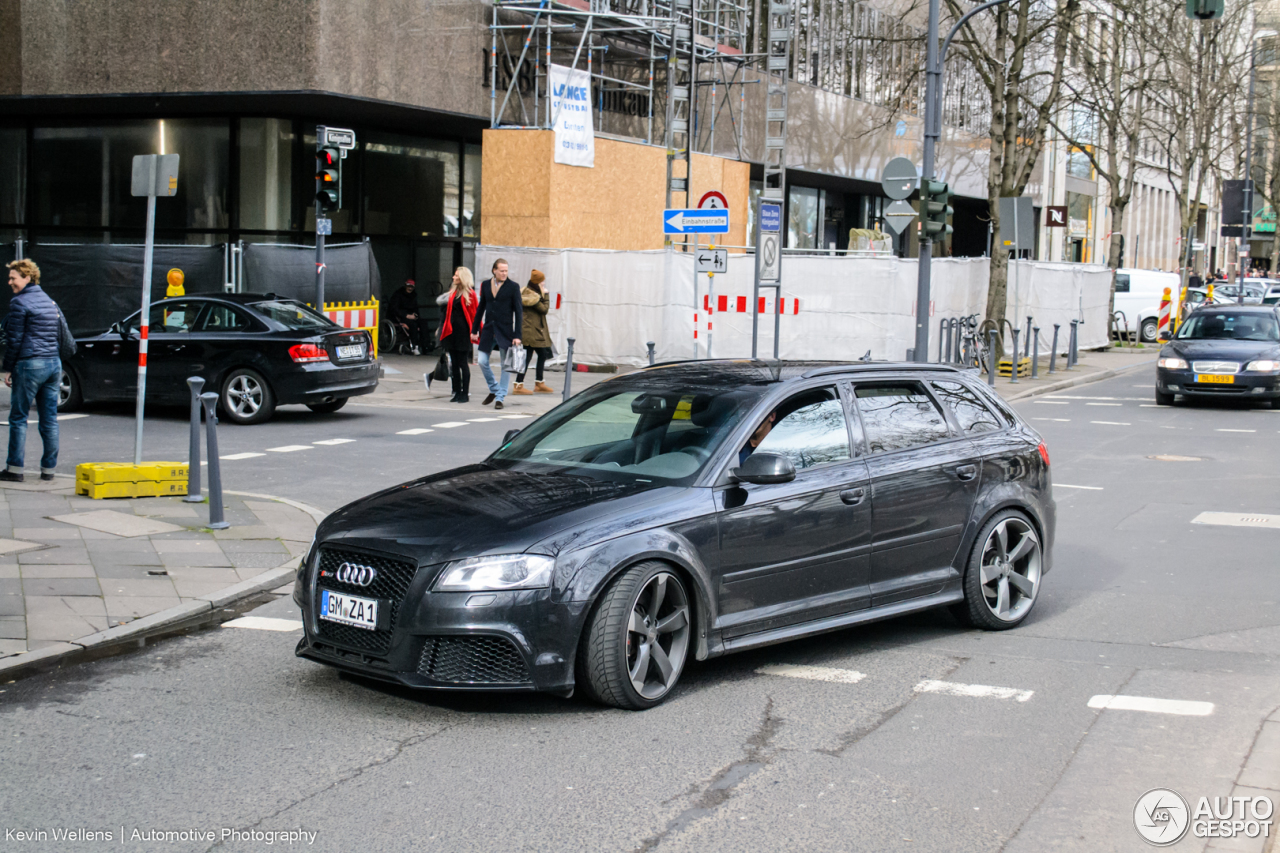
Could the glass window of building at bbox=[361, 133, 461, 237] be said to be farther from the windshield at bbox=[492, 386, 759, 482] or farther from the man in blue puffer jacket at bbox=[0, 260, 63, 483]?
the windshield at bbox=[492, 386, 759, 482]

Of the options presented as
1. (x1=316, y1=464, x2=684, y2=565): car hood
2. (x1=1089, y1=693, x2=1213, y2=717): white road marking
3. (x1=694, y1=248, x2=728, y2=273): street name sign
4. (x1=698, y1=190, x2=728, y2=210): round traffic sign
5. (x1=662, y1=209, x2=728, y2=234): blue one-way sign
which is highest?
(x1=698, y1=190, x2=728, y2=210): round traffic sign

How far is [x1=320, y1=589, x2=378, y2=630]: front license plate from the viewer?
220 inches

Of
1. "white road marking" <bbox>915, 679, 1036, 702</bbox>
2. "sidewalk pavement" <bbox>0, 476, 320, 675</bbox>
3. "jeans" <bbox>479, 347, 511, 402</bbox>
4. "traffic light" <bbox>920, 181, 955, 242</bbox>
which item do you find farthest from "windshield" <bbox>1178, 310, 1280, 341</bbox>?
"white road marking" <bbox>915, 679, 1036, 702</bbox>

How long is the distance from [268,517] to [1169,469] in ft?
29.9

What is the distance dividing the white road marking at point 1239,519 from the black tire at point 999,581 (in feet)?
13.4

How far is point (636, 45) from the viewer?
30.0 meters

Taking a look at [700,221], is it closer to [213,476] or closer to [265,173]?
[265,173]

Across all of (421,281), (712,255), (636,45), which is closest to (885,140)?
(636,45)

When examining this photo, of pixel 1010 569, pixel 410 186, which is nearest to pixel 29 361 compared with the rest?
pixel 1010 569

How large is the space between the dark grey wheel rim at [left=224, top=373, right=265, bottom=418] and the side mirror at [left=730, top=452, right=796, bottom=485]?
11.3 metres

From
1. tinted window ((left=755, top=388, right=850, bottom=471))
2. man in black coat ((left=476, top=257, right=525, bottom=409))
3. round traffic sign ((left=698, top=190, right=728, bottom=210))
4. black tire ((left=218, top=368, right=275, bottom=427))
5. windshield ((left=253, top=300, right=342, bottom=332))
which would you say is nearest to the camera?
tinted window ((left=755, top=388, right=850, bottom=471))

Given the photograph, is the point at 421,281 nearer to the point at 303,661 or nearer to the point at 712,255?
the point at 712,255

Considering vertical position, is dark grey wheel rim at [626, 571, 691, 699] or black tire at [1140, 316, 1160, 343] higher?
black tire at [1140, 316, 1160, 343]

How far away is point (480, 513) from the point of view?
18.9ft
